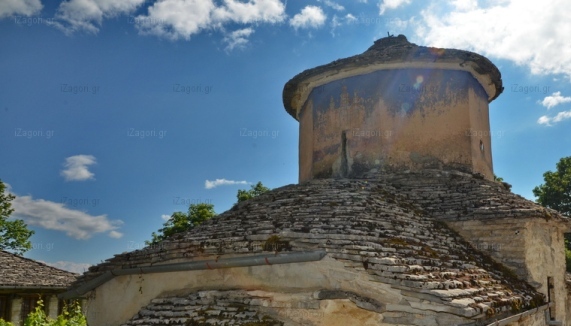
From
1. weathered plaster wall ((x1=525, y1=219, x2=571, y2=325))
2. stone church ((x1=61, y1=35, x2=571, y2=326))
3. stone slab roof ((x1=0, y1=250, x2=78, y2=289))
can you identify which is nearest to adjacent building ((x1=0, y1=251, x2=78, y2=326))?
stone slab roof ((x1=0, y1=250, x2=78, y2=289))

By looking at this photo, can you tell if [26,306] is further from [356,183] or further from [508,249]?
[508,249]

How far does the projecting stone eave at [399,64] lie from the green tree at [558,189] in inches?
569

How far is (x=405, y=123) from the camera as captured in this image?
10.9m

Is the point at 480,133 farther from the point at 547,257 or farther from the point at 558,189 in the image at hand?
the point at 558,189

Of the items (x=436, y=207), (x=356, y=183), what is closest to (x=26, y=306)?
(x=356, y=183)

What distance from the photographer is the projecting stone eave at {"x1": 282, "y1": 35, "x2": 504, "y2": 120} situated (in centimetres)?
1080

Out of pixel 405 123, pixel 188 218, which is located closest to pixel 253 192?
pixel 188 218

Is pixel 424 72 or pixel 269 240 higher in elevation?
pixel 424 72

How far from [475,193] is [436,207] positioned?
0.84 m

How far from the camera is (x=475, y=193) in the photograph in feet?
30.1

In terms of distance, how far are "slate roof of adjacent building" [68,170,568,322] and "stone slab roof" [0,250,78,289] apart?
7305 millimetres

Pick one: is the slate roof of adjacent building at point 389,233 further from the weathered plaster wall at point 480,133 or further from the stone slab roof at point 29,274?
the stone slab roof at point 29,274

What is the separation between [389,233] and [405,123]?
4.45m

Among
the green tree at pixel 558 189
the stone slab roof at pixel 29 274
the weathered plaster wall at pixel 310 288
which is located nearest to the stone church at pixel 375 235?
the weathered plaster wall at pixel 310 288
